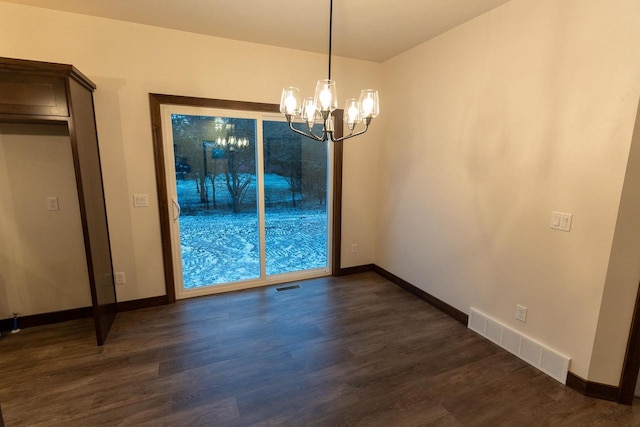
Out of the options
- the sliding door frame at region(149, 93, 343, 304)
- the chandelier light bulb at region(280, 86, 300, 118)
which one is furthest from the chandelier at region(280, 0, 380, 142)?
the sliding door frame at region(149, 93, 343, 304)

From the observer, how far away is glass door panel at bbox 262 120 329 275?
3600 mm

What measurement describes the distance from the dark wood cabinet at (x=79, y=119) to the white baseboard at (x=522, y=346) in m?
3.31

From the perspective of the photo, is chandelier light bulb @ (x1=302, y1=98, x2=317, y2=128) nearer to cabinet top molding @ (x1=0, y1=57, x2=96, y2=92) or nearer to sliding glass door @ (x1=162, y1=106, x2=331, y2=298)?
sliding glass door @ (x1=162, y1=106, x2=331, y2=298)

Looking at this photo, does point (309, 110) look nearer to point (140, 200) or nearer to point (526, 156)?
point (526, 156)

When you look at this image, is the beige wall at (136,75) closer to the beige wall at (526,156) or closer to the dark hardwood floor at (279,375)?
the dark hardwood floor at (279,375)

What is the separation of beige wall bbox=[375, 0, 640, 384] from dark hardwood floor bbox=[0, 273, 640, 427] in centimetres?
40

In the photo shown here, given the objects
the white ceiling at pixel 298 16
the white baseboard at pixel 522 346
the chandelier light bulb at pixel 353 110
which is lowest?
the white baseboard at pixel 522 346

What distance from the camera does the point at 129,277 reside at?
10.1ft

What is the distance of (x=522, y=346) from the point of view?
7.84 feet

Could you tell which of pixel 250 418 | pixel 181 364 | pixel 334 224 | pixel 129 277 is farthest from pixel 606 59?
pixel 129 277

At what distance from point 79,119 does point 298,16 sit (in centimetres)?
198

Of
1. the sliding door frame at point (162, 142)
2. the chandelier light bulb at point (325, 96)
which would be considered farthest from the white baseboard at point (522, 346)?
the sliding door frame at point (162, 142)

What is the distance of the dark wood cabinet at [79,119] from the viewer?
6.89 ft

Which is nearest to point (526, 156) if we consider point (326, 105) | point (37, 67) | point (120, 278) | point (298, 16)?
point (326, 105)
